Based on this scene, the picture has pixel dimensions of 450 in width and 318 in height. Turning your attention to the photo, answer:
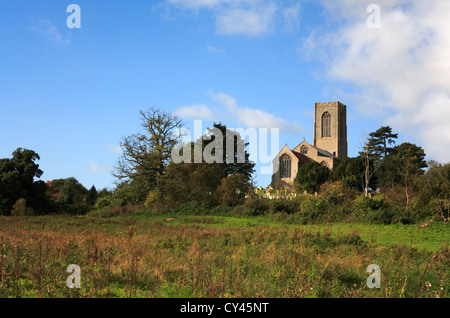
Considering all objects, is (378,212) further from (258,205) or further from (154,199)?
(154,199)

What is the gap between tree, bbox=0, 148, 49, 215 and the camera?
2956 cm

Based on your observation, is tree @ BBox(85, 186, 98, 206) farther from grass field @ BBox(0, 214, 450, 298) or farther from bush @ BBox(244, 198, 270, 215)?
grass field @ BBox(0, 214, 450, 298)

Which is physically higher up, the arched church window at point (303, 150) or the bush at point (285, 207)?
the arched church window at point (303, 150)

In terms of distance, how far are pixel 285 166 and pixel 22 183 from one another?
43815 mm

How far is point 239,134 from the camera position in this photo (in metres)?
45.8

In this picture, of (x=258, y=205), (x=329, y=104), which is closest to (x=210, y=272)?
(x=258, y=205)

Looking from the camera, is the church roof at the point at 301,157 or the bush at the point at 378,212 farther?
the church roof at the point at 301,157

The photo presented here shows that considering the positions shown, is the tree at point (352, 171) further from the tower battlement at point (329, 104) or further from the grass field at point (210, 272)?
the grass field at point (210, 272)

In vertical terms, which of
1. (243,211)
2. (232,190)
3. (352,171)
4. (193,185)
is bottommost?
(243,211)

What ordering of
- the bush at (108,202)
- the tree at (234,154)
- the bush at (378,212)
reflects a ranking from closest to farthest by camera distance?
the bush at (378,212)
the bush at (108,202)
the tree at (234,154)

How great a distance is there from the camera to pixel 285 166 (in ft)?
218

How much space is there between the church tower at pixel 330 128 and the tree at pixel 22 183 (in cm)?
6324

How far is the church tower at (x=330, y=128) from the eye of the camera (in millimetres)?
83188

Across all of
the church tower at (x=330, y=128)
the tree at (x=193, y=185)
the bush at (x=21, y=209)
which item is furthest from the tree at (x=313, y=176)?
the bush at (x=21, y=209)
